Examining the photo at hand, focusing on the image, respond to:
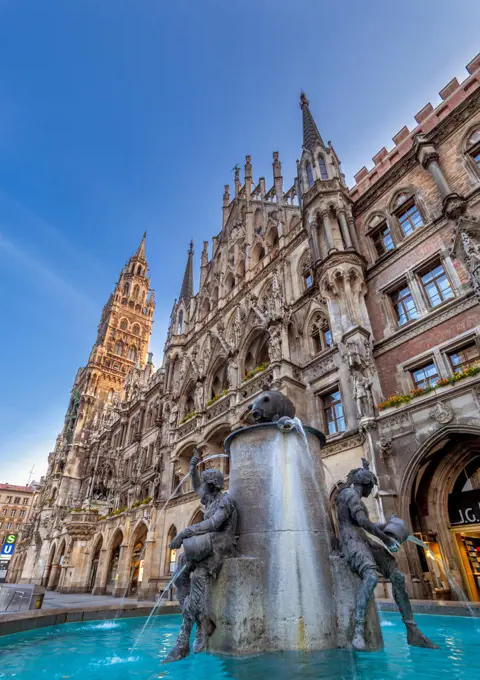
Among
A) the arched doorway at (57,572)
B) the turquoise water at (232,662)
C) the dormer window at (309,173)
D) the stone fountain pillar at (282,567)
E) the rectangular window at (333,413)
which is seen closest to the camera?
the turquoise water at (232,662)

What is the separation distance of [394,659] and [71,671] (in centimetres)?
379

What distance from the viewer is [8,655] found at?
17.5ft

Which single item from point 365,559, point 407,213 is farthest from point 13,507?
point 365,559

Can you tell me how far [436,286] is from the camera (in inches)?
Result: 661

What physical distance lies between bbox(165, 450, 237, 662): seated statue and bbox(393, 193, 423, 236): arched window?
1766 centimetres

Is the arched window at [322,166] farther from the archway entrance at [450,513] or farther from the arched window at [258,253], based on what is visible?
the archway entrance at [450,513]

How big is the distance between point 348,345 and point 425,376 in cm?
339

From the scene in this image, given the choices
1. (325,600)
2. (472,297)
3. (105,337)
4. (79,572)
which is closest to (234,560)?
(325,600)

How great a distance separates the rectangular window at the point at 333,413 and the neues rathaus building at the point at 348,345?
110mm

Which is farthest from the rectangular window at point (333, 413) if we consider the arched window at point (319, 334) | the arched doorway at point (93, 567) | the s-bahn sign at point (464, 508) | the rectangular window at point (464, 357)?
the arched doorway at point (93, 567)

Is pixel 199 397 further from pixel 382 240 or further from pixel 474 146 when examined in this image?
pixel 474 146

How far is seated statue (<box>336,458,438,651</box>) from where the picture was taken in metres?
4.87

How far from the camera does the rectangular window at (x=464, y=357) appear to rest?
46.8 ft

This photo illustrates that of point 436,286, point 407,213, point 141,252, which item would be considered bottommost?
point 436,286
